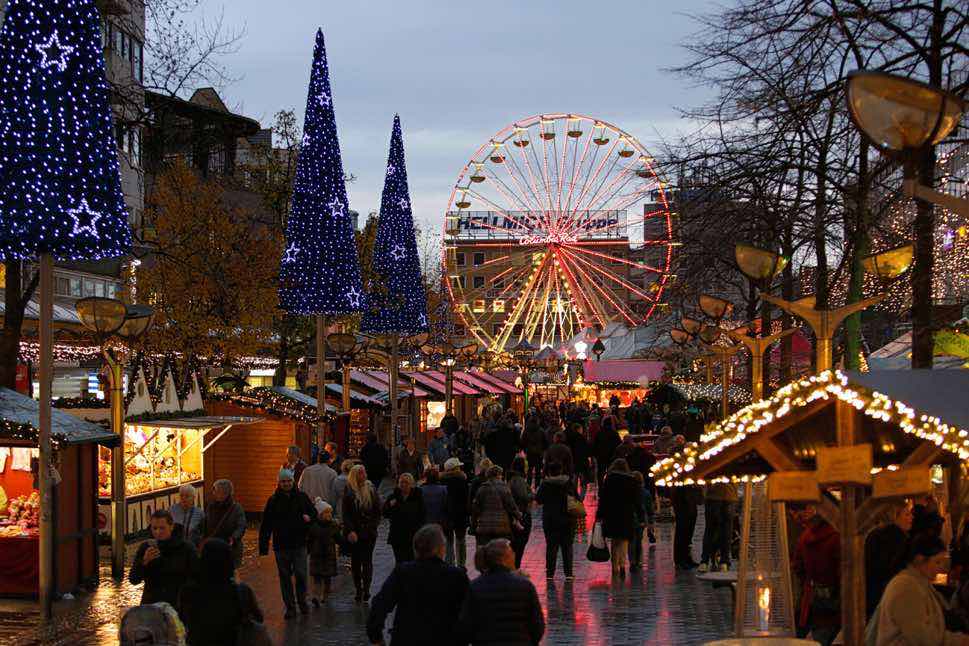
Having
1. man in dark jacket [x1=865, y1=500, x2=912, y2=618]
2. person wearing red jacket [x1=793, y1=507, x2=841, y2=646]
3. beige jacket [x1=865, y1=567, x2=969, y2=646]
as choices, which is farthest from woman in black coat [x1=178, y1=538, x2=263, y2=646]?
person wearing red jacket [x1=793, y1=507, x2=841, y2=646]

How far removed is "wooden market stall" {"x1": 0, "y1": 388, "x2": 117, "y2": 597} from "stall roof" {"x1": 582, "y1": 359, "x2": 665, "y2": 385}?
4532 centimetres

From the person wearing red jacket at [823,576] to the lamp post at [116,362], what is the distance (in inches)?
391

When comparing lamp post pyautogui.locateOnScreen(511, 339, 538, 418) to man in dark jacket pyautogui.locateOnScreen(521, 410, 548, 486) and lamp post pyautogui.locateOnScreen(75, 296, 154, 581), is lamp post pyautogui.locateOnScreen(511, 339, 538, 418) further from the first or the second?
lamp post pyautogui.locateOnScreen(75, 296, 154, 581)

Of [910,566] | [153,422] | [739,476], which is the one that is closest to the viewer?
[910,566]

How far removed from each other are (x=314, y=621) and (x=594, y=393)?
70.9m

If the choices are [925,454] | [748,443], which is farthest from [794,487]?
[925,454]

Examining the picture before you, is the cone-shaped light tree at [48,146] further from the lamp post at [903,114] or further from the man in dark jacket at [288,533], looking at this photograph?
the lamp post at [903,114]

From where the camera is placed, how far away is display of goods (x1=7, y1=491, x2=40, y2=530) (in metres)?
17.2

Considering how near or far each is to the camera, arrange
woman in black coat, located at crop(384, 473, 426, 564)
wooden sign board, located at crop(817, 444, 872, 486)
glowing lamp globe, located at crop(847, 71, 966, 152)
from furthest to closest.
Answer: woman in black coat, located at crop(384, 473, 426, 564) < wooden sign board, located at crop(817, 444, 872, 486) < glowing lamp globe, located at crop(847, 71, 966, 152)

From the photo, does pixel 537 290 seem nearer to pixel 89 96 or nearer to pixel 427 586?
pixel 89 96

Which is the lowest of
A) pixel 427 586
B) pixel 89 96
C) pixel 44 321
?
pixel 427 586

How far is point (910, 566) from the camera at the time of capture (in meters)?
7.81

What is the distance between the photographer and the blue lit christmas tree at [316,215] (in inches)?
1117

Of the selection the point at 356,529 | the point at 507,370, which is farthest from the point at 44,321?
the point at 507,370
